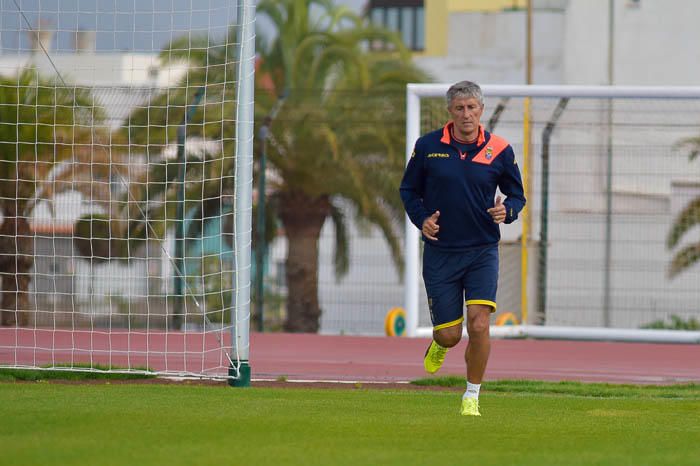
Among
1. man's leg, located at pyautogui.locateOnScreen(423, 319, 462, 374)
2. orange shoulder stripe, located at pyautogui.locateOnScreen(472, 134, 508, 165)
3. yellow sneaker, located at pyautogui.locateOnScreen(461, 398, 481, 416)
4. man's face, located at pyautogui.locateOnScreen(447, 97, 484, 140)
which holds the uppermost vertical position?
man's face, located at pyautogui.locateOnScreen(447, 97, 484, 140)

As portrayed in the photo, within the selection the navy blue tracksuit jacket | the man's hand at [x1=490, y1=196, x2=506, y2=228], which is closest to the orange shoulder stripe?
the navy blue tracksuit jacket

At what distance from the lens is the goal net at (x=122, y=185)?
37.2 ft

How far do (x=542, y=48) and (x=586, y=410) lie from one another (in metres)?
45.9

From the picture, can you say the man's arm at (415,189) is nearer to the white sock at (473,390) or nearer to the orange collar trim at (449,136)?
the orange collar trim at (449,136)

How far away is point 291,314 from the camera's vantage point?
22.7 meters

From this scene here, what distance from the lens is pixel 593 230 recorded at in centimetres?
1811

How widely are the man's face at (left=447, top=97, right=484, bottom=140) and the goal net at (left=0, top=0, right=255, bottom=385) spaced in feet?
8.45

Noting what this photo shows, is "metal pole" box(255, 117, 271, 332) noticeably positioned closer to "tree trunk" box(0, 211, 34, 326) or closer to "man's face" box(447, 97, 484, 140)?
"tree trunk" box(0, 211, 34, 326)

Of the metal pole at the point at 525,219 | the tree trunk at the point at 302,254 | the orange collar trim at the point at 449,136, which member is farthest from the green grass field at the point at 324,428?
the tree trunk at the point at 302,254

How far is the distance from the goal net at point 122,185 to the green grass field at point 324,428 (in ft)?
5.19

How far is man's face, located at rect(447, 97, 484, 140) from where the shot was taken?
8297 millimetres

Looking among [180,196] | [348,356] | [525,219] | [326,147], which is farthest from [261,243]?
[348,356]

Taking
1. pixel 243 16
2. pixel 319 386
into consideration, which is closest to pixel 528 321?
pixel 319 386

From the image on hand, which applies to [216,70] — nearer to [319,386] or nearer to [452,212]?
[319,386]
